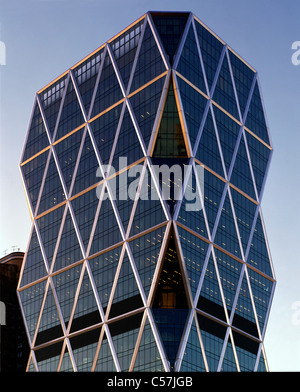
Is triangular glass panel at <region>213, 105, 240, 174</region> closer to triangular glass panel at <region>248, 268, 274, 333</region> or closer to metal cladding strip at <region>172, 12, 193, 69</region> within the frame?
metal cladding strip at <region>172, 12, 193, 69</region>

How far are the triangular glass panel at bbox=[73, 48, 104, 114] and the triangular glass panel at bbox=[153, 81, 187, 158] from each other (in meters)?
23.7

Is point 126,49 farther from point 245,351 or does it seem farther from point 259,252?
point 245,351

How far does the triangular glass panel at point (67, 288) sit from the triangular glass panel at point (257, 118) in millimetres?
38970

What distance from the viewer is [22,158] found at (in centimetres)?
16988

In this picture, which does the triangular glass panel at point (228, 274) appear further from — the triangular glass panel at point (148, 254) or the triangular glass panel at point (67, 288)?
the triangular glass panel at point (67, 288)

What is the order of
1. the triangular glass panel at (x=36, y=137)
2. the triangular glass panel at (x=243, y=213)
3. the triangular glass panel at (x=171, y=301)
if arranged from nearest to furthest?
the triangular glass panel at (x=171, y=301)
the triangular glass panel at (x=243, y=213)
the triangular glass panel at (x=36, y=137)

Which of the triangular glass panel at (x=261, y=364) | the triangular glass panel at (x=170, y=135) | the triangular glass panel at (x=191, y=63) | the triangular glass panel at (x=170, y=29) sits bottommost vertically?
the triangular glass panel at (x=261, y=364)

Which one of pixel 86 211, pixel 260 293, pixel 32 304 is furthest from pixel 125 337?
pixel 32 304

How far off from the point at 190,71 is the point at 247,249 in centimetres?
3104

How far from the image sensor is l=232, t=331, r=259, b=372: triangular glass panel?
139 meters

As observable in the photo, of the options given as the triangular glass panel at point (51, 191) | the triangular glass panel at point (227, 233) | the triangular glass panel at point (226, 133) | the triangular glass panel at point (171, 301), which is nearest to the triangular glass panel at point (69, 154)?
the triangular glass panel at point (51, 191)

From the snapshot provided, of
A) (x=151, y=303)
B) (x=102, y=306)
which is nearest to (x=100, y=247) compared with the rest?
(x=102, y=306)

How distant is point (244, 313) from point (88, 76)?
49.4 meters

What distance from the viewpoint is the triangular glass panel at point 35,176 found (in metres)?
162
